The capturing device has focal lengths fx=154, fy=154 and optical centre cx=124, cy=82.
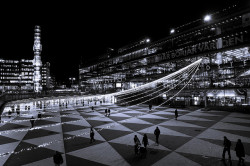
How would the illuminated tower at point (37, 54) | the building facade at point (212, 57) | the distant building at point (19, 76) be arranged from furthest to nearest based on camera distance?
1. the distant building at point (19, 76)
2. the illuminated tower at point (37, 54)
3. the building facade at point (212, 57)

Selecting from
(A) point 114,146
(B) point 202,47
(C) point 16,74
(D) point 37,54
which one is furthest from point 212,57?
(C) point 16,74

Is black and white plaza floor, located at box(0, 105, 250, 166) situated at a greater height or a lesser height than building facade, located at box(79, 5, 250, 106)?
lesser

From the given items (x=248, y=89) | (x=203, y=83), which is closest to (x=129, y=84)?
(x=203, y=83)

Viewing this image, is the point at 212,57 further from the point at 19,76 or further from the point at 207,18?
the point at 19,76

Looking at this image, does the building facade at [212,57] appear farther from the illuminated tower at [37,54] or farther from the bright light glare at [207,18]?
the illuminated tower at [37,54]

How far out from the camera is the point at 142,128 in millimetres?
16078

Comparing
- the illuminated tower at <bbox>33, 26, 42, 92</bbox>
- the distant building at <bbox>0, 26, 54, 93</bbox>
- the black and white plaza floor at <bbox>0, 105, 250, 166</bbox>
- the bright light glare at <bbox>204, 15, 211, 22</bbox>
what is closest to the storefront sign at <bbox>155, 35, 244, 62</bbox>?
the bright light glare at <bbox>204, 15, 211, 22</bbox>

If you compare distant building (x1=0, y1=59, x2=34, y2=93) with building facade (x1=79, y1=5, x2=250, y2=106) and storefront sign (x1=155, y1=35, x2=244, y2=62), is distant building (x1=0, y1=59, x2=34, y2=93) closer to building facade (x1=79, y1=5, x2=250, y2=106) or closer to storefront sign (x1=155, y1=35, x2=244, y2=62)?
building facade (x1=79, y1=5, x2=250, y2=106)

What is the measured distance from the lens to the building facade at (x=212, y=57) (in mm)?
24939

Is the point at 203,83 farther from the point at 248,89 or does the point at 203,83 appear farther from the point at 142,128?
the point at 142,128

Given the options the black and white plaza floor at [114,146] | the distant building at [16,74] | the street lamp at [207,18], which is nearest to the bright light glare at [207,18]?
the street lamp at [207,18]

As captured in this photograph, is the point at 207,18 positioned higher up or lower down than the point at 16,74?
higher up

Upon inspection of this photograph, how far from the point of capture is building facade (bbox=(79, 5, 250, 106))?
2494 cm

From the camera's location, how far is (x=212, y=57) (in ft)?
96.4
